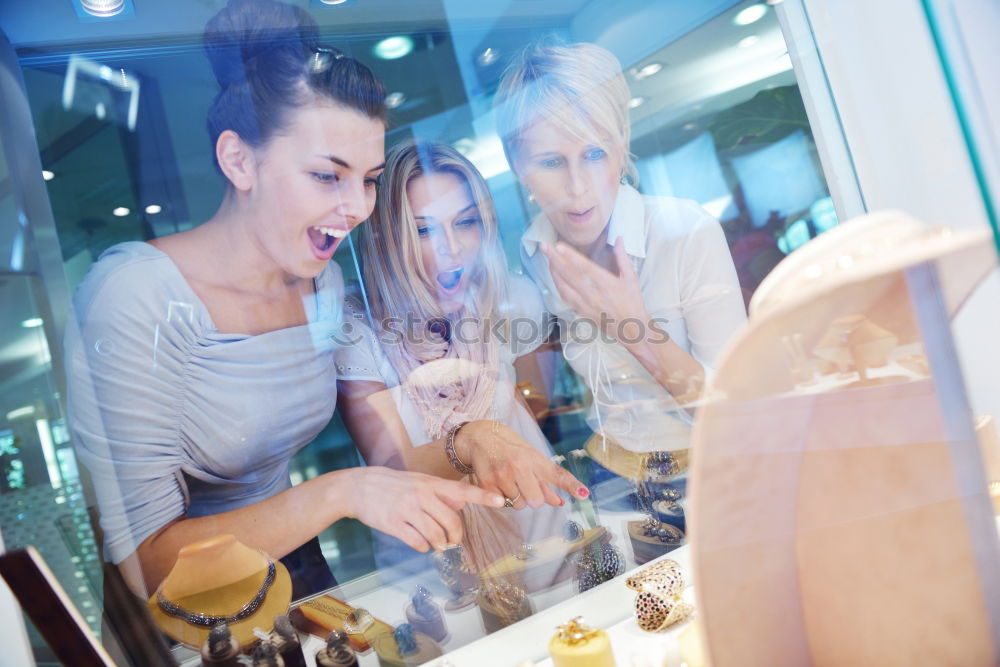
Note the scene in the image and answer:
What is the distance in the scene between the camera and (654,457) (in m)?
1.64

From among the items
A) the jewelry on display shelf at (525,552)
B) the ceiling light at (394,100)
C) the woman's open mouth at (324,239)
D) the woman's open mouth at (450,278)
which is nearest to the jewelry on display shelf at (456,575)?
the jewelry on display shelf at (525,552)

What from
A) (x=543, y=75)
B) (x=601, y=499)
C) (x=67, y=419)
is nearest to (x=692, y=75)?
(x=543, y=75)

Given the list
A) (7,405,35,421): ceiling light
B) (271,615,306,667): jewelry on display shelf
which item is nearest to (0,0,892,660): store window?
(7,405,35,421): ceiling light

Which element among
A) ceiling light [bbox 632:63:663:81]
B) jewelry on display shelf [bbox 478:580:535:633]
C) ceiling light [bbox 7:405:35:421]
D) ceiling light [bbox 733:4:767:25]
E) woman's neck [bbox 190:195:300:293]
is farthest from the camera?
ceiling light [bbox 733:4:767:25]

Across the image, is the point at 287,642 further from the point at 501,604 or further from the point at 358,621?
the point at 501,604

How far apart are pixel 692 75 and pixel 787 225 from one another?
485 mm

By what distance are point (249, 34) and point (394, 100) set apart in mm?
293

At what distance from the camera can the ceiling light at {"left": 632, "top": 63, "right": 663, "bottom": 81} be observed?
163 cm

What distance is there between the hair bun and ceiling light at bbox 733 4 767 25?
1.19 metres

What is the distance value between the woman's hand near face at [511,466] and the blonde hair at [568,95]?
2.01 feet

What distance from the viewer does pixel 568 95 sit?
61.0 inches

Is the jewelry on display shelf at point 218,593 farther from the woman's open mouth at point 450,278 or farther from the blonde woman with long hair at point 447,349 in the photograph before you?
the woman's open mouth at point 450,278

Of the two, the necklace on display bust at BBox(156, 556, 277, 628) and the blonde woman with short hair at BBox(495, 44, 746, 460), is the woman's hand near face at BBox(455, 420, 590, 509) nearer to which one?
the blonde woman with short hair at BBox(495, 44, 746, 460)

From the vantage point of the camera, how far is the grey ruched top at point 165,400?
43.3 inches
